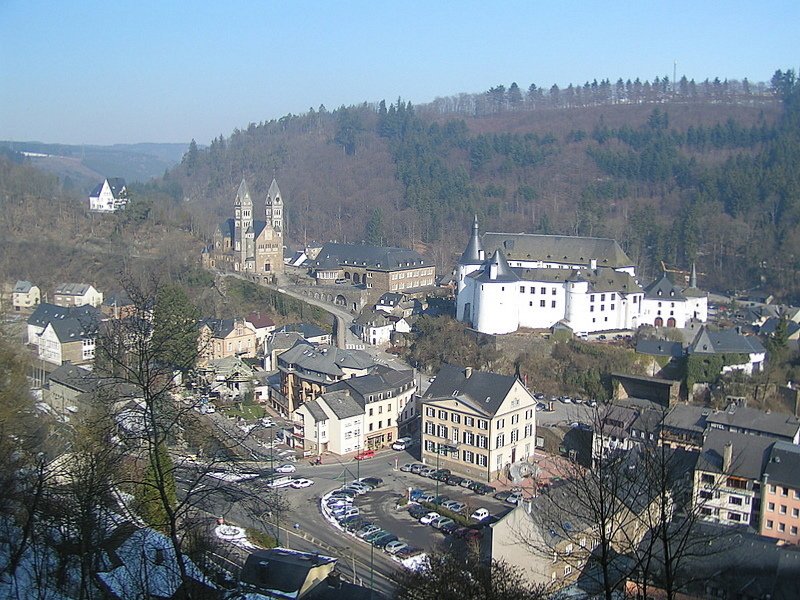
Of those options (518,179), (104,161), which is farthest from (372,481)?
(104,161)

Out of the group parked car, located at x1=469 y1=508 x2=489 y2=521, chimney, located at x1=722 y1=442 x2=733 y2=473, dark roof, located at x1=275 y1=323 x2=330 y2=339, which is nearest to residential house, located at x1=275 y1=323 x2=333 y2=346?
dark roof, located at x1=275 y1=323 x2=330 y2=339

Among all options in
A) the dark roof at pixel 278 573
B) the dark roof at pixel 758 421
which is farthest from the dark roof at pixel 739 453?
the dark roof at pixel 278 573

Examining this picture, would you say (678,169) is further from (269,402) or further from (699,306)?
(269,402)

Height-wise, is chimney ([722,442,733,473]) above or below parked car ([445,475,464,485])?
above

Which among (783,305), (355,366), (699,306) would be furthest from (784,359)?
(355,366)

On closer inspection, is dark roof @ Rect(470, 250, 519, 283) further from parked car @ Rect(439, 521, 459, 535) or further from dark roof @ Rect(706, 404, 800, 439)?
parked car @ Rect(439, 521, 459, 535)
